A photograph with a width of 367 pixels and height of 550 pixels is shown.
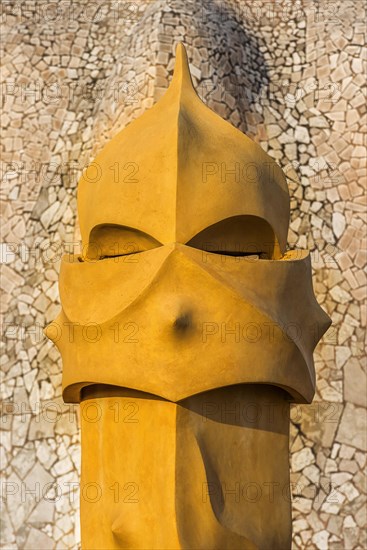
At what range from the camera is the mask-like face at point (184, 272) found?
3.77m

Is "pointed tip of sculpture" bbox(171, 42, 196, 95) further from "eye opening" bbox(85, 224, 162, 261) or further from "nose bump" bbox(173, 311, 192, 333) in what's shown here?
"nose bump" bbox(173, 311, 192, 333)

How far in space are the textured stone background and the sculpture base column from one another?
11.6 feet

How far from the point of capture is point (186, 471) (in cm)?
374

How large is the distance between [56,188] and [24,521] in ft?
10.4

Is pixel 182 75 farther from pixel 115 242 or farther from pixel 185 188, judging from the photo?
pixel 115 242

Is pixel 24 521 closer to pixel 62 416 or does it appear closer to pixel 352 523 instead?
pixel 62 416

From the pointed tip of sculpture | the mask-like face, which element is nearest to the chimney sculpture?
the mask-like face

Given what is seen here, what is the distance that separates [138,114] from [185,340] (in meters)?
4.80

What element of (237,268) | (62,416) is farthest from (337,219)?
(237,268)

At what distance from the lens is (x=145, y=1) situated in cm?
946

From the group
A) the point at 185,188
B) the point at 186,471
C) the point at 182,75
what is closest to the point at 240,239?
the point at 185,188

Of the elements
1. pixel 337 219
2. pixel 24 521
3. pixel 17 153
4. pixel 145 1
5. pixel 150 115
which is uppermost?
pixel 145 1

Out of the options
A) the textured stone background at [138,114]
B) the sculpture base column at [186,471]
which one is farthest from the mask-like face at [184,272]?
the textured stone background at [138,114]

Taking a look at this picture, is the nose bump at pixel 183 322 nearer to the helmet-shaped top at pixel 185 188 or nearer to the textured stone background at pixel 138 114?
the helmet-shaped top at pixel 185 188
